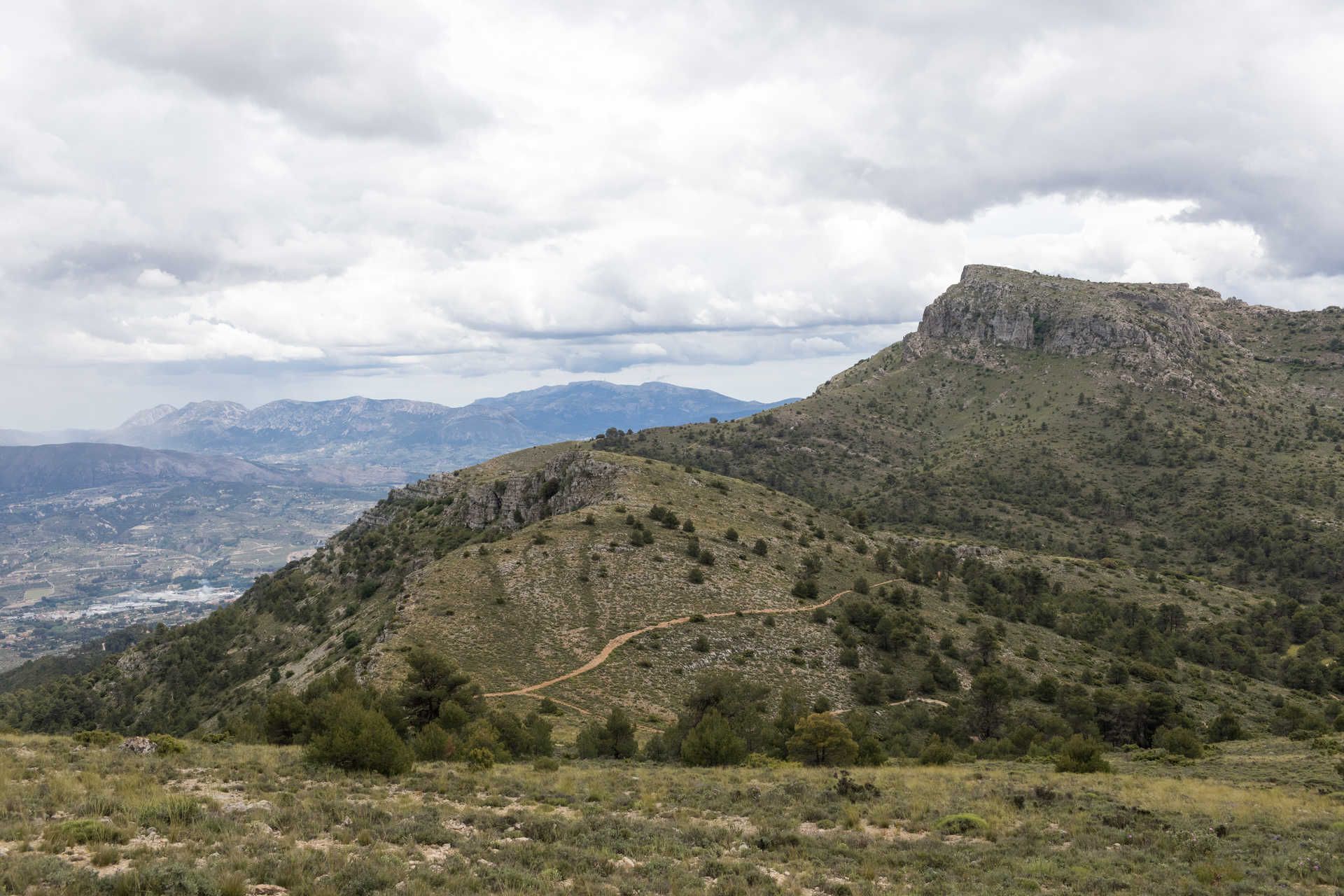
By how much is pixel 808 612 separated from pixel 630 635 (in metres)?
20.2

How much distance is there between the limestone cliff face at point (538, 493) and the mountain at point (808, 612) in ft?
1.91

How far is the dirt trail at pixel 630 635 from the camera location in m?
50.7

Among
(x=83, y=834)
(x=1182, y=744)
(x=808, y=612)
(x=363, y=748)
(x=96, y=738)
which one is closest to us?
(x=83, y=834)

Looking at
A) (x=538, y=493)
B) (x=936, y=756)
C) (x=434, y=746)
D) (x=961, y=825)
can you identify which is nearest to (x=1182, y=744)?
(x=936, y=756)

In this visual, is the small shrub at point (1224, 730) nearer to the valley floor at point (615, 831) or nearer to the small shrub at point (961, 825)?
the valley floor at point (615, 831)

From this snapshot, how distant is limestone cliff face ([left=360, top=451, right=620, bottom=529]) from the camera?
103m

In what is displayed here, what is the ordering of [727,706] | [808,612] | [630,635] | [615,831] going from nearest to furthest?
1. [615,831]
2. [727,706]
3. [630,635]
4. [808,612]

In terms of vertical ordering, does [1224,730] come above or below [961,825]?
below

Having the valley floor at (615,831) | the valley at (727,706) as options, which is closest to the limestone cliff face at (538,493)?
the valley at (727,706)

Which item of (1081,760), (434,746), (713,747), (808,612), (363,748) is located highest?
(363,748)

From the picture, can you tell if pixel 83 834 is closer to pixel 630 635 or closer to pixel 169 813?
pixel 169 813

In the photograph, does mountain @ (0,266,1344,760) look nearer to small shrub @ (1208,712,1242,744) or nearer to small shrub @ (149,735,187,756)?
small shrub @ (1208,712,1242,744)

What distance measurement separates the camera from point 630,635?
2373 inches

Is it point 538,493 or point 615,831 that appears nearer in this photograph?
point 615,831
